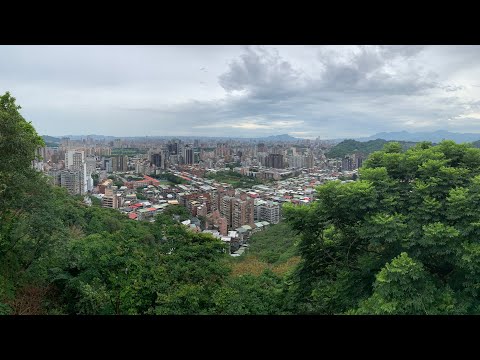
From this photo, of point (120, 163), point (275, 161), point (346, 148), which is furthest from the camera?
point (275, 161)

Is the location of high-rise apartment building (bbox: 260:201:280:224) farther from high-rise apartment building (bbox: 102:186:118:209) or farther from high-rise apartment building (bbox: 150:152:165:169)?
high-rise apartment building (bbox: 102:186:118:209)

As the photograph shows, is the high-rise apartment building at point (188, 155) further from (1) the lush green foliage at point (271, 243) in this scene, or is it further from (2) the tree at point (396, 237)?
(2) the tree at point (396, 237)

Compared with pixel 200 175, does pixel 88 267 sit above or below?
below

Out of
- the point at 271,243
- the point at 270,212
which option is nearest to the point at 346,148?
the point at 270,212

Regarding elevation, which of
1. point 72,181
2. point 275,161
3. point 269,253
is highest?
point 275,161

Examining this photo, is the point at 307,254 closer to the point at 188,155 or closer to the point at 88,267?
the point at 88,267

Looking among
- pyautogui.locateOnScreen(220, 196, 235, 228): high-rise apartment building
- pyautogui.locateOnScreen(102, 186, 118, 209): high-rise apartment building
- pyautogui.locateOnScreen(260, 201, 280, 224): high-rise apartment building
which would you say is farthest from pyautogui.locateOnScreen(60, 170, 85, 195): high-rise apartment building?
pyautogui.locateOnScreen(260, 201, 280, 224): high-rise apartment building

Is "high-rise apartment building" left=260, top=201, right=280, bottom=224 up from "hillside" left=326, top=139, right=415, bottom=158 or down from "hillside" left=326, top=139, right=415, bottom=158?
down
